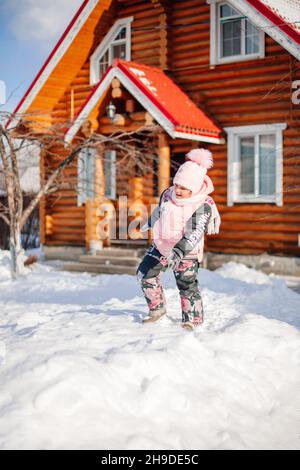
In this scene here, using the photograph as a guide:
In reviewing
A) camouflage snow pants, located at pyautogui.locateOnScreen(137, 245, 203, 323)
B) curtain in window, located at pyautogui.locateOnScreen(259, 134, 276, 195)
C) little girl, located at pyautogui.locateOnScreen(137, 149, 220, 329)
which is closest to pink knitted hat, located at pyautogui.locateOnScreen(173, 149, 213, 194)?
little girl, located at pyautogui.locateOnScreen(137, 149, 220, 329)

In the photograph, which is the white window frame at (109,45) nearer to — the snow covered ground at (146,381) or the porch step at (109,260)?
the porch step at (109,260)

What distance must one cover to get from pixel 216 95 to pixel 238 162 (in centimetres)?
157

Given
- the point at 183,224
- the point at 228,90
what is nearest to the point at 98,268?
the point at 228,90

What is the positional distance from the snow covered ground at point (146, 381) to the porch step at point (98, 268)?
4.62 metres

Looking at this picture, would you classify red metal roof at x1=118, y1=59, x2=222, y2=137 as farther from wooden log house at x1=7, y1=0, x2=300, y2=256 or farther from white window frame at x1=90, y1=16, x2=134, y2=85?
white window frame at x1=90, y1=16, x2=134, y2=85

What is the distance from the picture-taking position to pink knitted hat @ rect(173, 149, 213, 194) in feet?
18.7

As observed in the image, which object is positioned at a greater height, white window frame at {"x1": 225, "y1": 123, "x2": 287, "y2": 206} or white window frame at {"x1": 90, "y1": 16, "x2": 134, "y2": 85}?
white window frame at {"x1": 90, "y1": 16, "x2": 134, "y2": 85}

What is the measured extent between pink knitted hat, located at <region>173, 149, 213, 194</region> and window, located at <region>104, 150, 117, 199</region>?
8.20m

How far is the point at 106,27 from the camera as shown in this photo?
14242 millimetres

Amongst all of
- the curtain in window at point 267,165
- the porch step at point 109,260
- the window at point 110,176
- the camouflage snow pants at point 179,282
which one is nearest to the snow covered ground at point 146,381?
the camouflage snow pants at point 179,282

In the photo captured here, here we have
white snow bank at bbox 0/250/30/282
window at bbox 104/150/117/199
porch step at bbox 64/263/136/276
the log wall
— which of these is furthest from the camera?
window at bbox 104/150/117/199

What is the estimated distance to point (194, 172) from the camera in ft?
18.8

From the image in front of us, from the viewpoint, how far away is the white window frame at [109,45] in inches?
548

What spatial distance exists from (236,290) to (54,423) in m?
6.05
